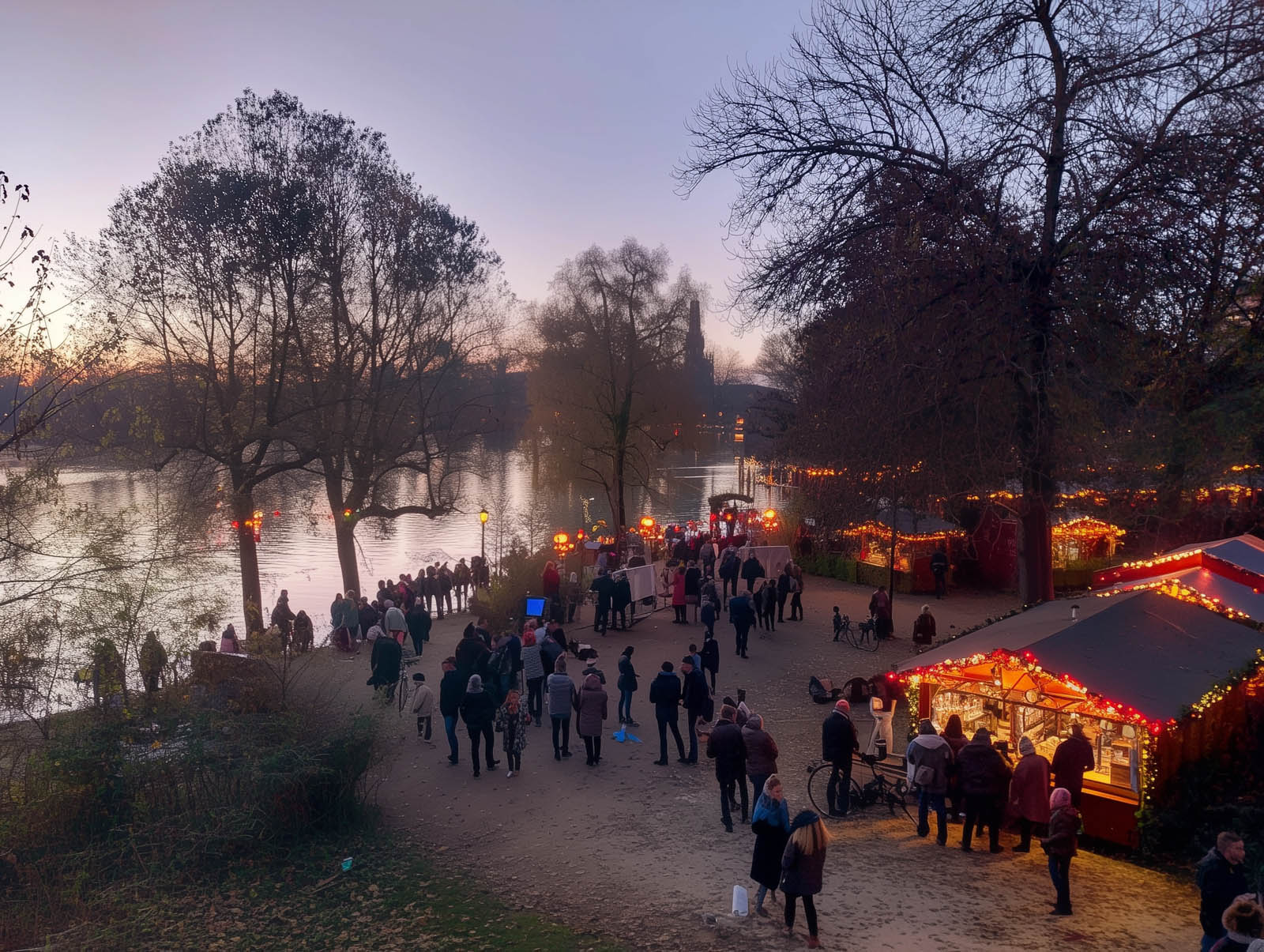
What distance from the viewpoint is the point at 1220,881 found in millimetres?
5902

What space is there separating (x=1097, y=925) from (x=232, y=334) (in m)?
21.2

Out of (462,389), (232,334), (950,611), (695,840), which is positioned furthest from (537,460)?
(695,840)

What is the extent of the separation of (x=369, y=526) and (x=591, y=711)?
26446 millimetres

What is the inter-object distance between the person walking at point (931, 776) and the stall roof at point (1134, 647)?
152cm

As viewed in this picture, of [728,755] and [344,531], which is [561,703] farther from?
[344,531]

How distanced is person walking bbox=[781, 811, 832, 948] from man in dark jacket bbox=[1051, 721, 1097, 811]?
139 inches

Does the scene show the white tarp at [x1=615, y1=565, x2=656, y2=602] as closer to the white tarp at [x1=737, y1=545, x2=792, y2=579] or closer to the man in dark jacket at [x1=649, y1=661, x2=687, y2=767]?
the white tarp at [x1=737, y1=545, x2=792, y2=579]

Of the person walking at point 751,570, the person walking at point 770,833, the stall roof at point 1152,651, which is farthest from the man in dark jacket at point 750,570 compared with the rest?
the person walking at point 770,833

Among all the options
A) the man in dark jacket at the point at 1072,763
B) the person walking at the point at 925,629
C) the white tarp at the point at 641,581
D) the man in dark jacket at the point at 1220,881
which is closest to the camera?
the man in dark jacket at the point at 1220,881

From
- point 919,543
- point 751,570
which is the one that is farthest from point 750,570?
point 919,543

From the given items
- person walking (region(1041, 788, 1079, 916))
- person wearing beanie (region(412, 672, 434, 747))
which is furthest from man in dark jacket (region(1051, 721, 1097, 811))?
person wearing beanie (region(412, 672, 434, 747))

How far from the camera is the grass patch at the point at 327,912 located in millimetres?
6867

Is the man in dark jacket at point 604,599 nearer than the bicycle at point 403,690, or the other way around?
the bicycle at point 403,690

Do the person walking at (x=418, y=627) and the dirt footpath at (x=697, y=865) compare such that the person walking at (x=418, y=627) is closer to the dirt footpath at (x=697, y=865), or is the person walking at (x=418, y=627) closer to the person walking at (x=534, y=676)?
the dirt footpath at (x=697, y=865)
